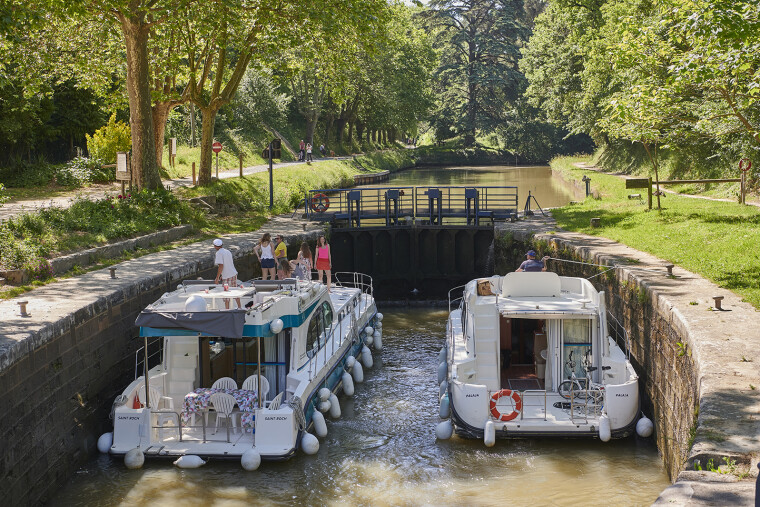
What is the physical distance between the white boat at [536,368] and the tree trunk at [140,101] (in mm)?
12114

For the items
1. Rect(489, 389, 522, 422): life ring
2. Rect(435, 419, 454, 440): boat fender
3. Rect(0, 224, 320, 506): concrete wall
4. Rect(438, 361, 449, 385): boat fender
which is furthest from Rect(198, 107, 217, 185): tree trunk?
Rect(489, 389, 522, 422): life ring

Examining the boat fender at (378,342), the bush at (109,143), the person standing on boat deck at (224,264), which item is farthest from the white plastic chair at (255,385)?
the bush at (109,143)

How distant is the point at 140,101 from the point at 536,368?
1433 cm

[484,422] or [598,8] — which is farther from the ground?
[598,8]

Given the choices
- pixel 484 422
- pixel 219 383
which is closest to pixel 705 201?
pixel 484 422

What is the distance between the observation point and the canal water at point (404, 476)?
10.8m

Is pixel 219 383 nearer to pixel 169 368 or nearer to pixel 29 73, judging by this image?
pixel 169 368

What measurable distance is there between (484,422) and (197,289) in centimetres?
509

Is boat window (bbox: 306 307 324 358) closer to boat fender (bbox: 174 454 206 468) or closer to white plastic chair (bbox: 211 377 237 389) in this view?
white plastic chair (bbox: 211 377 237 389)

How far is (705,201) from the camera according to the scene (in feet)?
87.9

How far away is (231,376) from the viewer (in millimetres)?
12844

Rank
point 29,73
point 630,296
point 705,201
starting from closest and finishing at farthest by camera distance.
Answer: point 630,296
point 29,73
point 705,201

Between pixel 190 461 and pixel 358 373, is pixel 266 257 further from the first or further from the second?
pixel 190 461

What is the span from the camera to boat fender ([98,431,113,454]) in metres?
11.8
